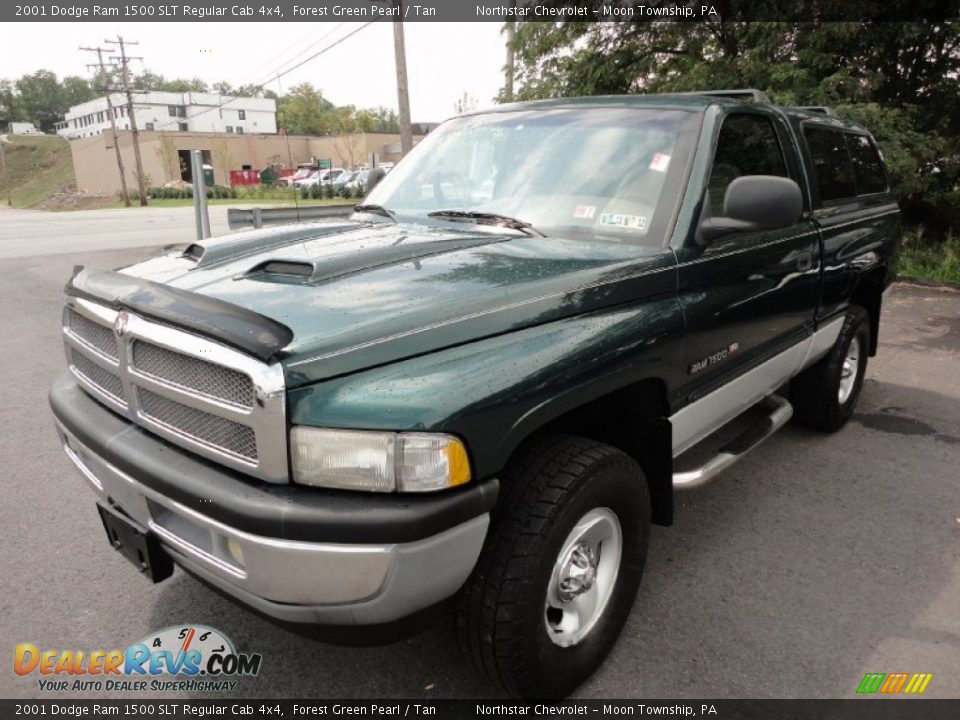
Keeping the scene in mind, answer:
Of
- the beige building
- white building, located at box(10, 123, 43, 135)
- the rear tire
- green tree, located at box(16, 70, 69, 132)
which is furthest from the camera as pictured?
green tree, located at box(16, 70, 69, 132)

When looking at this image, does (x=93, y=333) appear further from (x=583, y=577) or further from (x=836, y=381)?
(x=836, y=381)

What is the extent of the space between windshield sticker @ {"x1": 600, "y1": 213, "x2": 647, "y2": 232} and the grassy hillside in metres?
75.4

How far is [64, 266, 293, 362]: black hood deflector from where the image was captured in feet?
5.65

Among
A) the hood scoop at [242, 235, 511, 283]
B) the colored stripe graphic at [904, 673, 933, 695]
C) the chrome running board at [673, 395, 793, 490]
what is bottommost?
the colored stripe graphic at [904, 673, 933, 695]

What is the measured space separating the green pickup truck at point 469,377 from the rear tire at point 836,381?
1.03 meters

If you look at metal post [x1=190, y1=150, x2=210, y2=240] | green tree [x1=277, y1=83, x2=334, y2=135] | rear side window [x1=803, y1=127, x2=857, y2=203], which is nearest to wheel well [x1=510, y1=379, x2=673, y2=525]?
rear side window [x1=803, y1=127, x2=857, y2=203]

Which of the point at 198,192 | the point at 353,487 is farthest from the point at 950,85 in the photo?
the point at 353,487

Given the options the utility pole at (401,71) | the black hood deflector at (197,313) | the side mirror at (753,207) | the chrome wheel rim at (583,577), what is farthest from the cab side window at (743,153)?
the utility pole at (401,71)

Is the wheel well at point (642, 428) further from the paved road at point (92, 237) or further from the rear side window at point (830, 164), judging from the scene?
the paved road at point (92, 237)

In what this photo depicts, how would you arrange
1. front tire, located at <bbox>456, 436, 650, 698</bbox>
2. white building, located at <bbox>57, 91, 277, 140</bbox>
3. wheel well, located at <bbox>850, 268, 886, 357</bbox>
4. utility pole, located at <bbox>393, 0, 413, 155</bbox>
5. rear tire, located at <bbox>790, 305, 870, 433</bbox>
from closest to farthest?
1. front tire, located at <bbox>456, 436, 650, 698</bbox>
2. rear tire, located at <bbox>790, 305, 870, 433</bbox>
3. wheel well, located at <bbox>850, 268, 886, 357</bbox>
4. utility pole, located at <bbox>393, 0, 413, 155</bbox>
5. white building, located at <bbox>57, 91, 277, 140</bbox>

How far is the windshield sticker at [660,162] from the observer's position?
2.79m

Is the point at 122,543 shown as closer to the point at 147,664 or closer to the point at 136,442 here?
the point at 136,442

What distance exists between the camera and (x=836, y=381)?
432 centimetres

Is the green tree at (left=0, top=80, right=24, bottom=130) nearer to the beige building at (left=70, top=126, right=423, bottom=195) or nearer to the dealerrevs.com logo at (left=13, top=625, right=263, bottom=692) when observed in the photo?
the beige building at (left=70, top=126, right=423, bottom=195)
